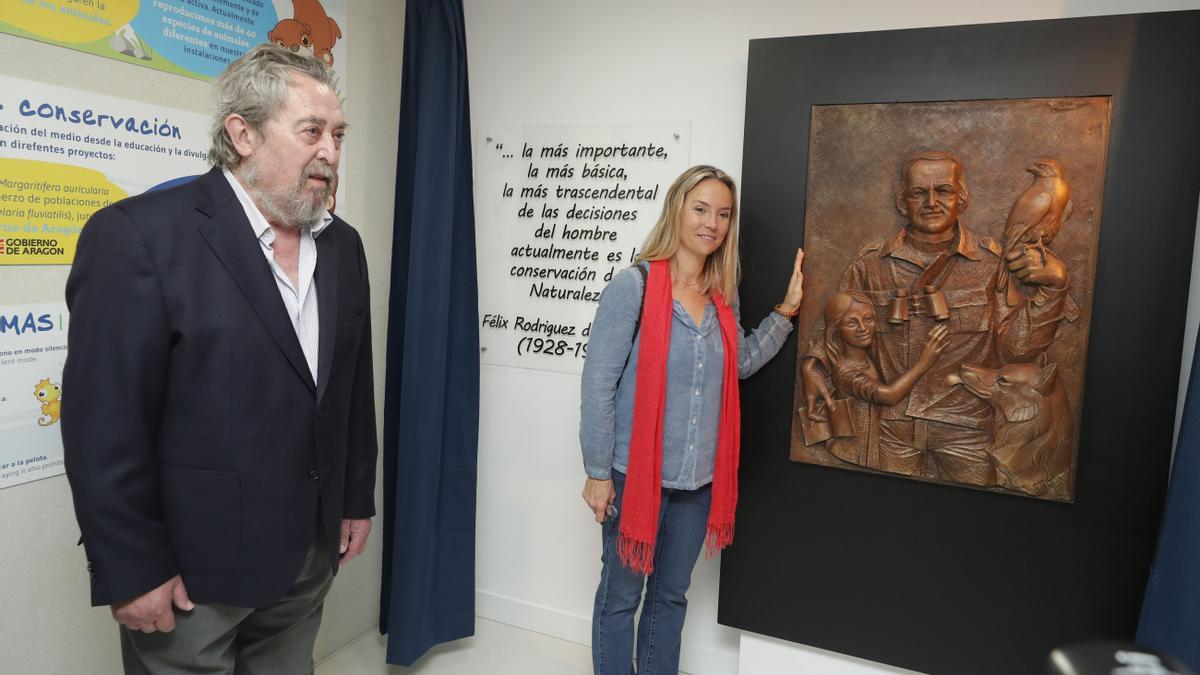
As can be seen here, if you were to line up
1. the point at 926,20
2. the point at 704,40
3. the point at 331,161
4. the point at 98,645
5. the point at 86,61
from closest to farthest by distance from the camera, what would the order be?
1. the point at 331,161
2. the point at 86,61
3. the point at 98,645
4. the point at 926,20
5. the point at 704,40

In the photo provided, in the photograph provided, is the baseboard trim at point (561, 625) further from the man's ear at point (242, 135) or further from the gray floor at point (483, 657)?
the man's ear at point (242, 135)

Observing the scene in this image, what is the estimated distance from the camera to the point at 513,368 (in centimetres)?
279

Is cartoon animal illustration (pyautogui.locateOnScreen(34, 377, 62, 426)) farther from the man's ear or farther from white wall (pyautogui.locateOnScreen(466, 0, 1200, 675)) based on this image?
white wall (pyautogui.locateOnScreen(466, 0, 1200, 675))

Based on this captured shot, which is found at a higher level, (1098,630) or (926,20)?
(926,20)

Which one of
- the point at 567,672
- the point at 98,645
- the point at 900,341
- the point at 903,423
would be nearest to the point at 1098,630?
the point at 903,423

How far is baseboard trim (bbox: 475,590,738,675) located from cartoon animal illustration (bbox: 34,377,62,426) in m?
1.71

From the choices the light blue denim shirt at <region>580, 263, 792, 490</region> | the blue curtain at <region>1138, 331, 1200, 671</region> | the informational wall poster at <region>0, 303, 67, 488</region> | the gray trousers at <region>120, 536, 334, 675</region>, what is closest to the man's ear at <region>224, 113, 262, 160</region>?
the informational wall poster at <region>0, 303, 67, 488</region>

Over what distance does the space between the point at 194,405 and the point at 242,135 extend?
52cm

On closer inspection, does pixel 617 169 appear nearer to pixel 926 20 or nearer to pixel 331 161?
pixel 926 20

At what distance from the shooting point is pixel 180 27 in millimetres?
1901

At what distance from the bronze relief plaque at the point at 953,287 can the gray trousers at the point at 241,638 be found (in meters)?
1.38

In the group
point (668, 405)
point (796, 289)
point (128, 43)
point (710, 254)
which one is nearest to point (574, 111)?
point (710, 254)

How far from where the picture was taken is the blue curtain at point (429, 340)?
96.1 inches

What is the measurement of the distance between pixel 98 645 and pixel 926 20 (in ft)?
9.19
